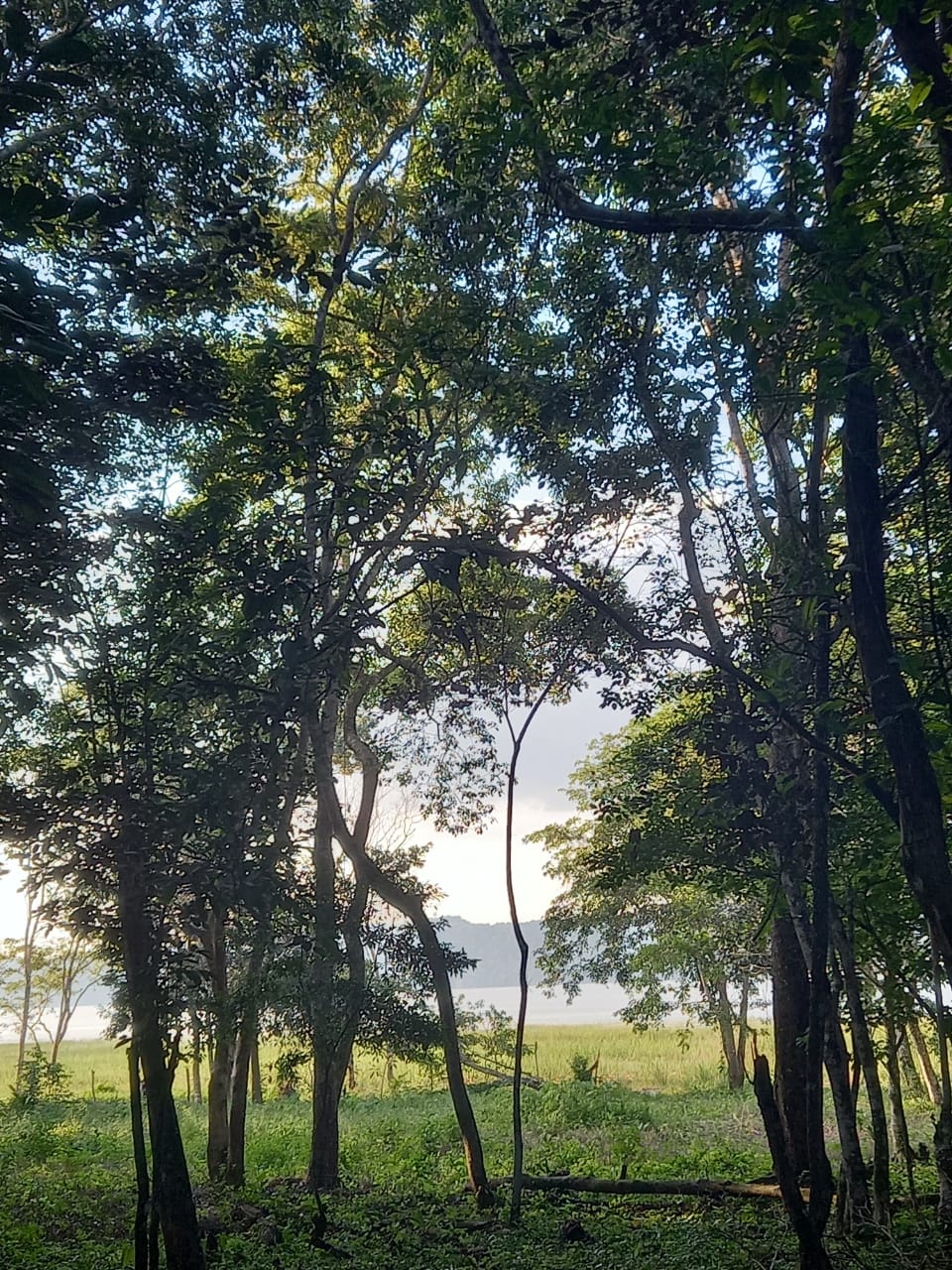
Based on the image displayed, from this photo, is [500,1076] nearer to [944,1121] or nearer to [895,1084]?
[895,1084]

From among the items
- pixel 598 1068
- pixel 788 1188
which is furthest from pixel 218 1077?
pixel 598 1068

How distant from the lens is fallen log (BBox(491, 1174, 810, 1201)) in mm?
7427

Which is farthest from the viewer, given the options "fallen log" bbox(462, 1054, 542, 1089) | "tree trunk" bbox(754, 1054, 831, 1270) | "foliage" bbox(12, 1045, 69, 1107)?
"foliage" bbox(12, 1045, 69, 1107)

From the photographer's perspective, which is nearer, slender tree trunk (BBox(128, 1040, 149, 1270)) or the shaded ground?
slender tree trunk (BBox(128, 1040, 149, 1270))

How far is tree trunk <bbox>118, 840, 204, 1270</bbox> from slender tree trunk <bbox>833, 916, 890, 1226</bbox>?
433cm

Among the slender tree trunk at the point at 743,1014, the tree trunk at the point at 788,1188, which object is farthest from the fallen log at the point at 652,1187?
the slender tree trunk at the point at 743,1014

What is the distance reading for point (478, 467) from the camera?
10.0 meters

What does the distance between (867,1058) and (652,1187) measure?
12.2 ft

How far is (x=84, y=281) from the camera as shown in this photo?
4.02 m

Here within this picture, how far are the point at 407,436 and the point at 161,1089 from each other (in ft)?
15.3

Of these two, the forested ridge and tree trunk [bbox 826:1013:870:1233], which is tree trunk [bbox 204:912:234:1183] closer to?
the forested ridge

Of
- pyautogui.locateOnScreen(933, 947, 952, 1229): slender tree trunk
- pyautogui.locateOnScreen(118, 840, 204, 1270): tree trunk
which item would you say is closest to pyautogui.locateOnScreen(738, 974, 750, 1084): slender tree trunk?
pyautogui.locateOnScreen(933, 947, 952, 1229): slender tree trunk

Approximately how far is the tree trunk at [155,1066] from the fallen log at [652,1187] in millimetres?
4239

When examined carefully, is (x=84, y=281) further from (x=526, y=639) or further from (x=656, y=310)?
(x=526, y=639)
